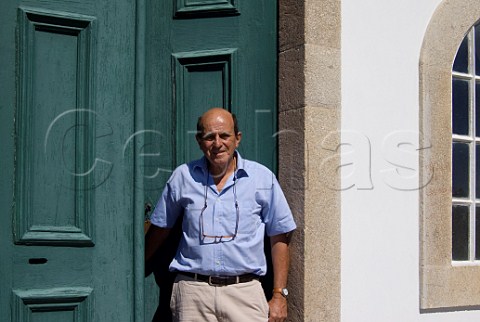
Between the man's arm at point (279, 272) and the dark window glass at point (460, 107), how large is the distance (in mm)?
1461

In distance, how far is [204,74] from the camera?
5.01 metres

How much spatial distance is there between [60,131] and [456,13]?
8.10 ft

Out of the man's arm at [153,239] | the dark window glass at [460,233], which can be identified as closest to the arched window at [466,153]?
the dark window glass at [460,233]

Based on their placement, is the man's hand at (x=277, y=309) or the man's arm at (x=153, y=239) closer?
the man's hand at (x=277, y=309)

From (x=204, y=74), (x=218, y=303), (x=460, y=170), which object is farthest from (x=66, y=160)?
(x=460, y=170)

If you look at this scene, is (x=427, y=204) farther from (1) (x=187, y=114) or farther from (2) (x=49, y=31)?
(2) (x=49, y=31)

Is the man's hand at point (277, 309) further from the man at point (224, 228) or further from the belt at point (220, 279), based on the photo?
the belt at point (220, 279)

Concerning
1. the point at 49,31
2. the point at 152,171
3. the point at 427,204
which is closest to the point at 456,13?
the point at 427,204

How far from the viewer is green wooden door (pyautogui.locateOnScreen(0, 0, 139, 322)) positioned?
175 inches

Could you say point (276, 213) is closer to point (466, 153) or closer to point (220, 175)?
point (220, 175)

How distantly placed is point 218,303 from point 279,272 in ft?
1.28

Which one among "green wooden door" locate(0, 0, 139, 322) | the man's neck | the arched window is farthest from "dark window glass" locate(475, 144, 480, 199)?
"green wooden door" locate(0, 0, 139, 322)

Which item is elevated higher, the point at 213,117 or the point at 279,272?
the point at 213,117

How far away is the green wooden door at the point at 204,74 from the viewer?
16.3ft
